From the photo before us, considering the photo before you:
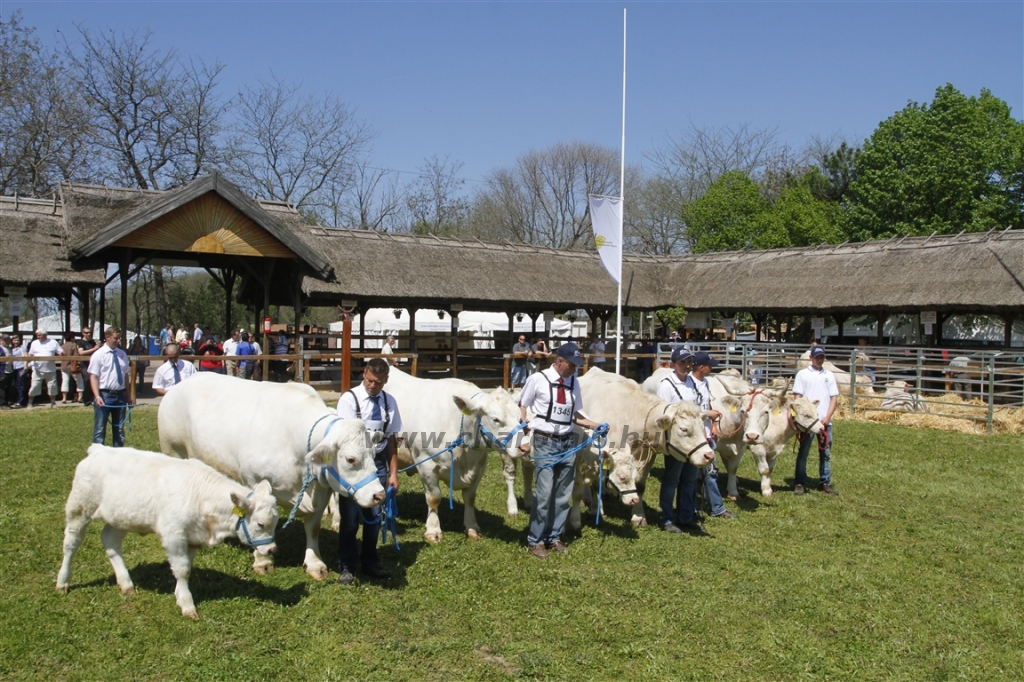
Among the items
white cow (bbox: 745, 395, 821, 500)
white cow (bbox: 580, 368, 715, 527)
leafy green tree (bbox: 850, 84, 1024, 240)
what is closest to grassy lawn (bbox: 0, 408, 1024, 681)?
white cow (bbox: 580, 368, 715, 527)

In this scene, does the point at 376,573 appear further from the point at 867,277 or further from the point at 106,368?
the point at 867,277

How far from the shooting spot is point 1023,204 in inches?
1423

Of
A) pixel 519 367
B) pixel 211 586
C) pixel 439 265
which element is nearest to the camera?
pixel 211 586

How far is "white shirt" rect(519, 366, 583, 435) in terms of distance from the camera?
6.99 meters

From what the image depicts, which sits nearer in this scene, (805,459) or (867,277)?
(805,459)

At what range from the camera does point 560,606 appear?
5914 mm

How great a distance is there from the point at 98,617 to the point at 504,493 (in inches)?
197

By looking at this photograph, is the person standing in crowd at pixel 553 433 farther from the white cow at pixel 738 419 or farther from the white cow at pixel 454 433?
the white cow at pixel 738 419

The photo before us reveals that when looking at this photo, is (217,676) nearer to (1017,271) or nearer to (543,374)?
(543,374)

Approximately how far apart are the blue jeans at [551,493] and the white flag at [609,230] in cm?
1044

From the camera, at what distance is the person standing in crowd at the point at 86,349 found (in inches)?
636

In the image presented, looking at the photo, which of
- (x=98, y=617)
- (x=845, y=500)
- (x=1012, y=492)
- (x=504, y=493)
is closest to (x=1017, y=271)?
(x=1012, y=492)

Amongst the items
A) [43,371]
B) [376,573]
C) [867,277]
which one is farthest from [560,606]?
[867,277]

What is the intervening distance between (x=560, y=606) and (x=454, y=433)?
7.67ft
